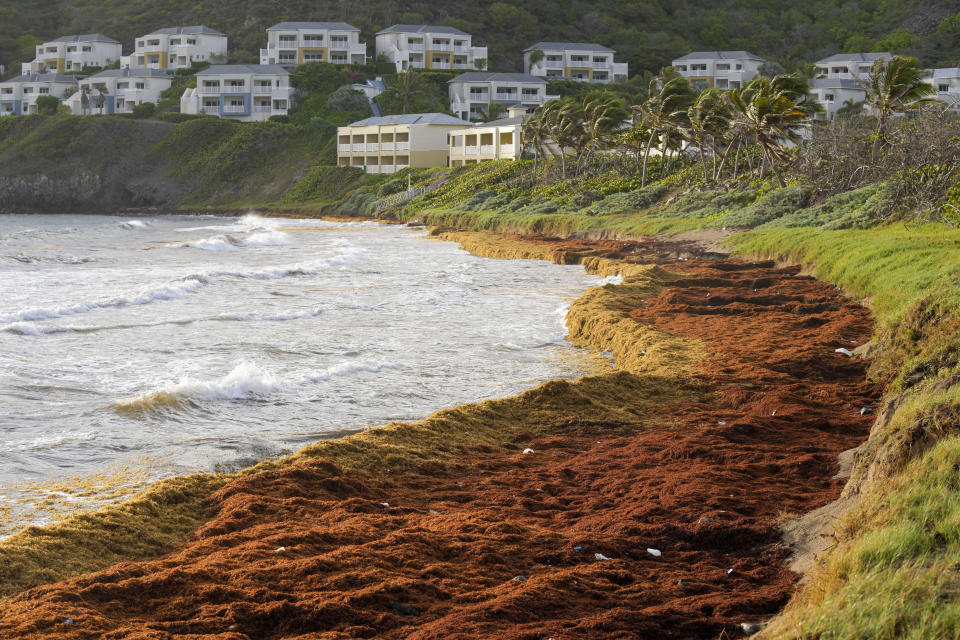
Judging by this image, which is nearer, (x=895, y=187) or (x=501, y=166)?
(x=895, y=187)

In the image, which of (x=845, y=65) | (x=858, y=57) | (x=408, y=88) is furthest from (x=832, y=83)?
(x=408, y=88)

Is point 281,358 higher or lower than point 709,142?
lower

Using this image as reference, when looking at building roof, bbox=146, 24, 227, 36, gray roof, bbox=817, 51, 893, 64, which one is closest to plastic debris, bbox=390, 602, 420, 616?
gray roof, bbox=817, 51, 893, 64

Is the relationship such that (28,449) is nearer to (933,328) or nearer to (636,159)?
(933,328)

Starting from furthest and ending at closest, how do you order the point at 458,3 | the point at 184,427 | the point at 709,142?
1. the point at 458,3
2. the point at 709,142
3. the point at 184,427

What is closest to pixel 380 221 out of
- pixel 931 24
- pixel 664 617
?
pixel 664 617

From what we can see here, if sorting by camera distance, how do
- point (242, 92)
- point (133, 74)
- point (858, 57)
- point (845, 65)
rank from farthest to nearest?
point (133, 74), point (242, 92), point (858, 57), point (845, 65)

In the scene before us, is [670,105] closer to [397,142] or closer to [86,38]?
[397,142]
